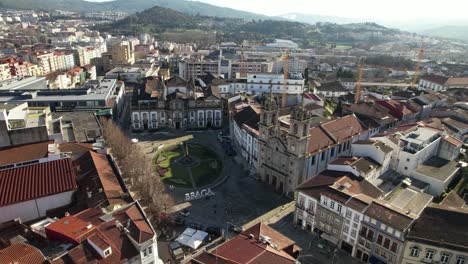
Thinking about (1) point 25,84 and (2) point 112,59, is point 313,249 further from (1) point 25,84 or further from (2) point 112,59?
(2) point 112,59

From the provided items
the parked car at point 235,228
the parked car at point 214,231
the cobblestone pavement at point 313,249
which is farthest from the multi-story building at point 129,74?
the cobblestone pavement at point 313,249

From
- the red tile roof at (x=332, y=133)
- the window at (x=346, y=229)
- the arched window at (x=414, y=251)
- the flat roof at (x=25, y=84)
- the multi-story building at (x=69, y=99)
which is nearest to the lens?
the arched window at (x=414, y=251)

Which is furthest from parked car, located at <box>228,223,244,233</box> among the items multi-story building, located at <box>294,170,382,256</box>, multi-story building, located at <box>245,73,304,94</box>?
multi-story building, located at <box>245,73,304,94</box>

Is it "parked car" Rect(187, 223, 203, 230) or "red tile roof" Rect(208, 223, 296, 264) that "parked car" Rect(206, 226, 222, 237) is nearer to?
"parked car" Rect(187, 223, 203, 230)

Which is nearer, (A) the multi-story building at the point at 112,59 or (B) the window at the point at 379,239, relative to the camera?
(B) the window at the point at 379,239

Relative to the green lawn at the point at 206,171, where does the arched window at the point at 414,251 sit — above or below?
above

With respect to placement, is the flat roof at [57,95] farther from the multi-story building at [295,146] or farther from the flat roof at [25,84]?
the multi-story building at [295,146]

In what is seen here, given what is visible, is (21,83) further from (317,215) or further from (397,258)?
(397,258)
